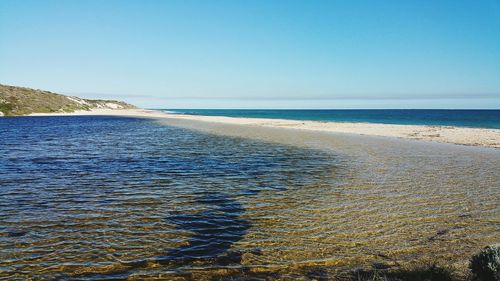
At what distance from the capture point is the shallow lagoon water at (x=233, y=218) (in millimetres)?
7613

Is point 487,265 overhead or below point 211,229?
overhead

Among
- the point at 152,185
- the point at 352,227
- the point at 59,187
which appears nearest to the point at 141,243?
the point at 352,227

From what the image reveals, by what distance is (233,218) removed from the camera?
10.8 meters

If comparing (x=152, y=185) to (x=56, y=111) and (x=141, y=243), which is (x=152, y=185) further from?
(x=56, y=111)

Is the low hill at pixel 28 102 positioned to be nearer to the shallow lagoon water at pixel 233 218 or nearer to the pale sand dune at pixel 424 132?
the pale sand dune at pixel 424 132

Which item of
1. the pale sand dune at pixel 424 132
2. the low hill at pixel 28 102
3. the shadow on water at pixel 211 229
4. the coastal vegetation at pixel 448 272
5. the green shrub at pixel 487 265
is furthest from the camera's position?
the low hill at pixel 28 102

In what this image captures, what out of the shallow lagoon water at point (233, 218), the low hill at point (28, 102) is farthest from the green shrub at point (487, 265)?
the low hill at point (28, 102)

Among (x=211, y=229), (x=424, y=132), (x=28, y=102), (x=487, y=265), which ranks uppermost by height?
(x=28, y=102)

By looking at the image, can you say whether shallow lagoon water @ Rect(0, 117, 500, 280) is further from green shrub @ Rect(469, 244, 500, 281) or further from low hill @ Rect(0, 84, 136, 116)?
low hill @ Rect(0, 84, 136, 116)

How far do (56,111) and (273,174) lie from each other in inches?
4899

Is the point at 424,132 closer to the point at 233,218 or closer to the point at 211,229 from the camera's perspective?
the point at 233,218

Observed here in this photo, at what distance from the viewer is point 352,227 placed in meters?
9.99

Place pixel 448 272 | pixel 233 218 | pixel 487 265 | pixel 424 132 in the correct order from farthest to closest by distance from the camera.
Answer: pixel 424 132
pixel 233 218
pixel 448 272
pixel 487 265

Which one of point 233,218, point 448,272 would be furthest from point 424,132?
point 448,272
